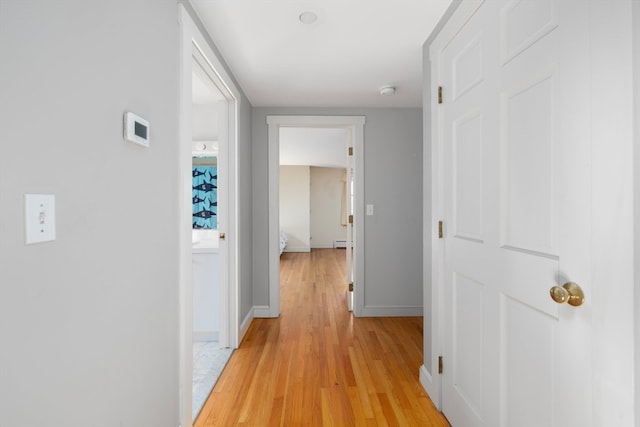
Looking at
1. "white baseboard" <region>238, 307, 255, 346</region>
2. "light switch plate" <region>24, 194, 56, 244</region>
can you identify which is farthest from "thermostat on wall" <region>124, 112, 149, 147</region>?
"white baseboard" <region>238, 307, 255, 346</region>

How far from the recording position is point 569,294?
2.72ft

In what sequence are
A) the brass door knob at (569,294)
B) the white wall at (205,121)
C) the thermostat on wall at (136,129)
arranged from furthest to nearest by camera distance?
the white wall at (205,121)
the thermostat on wall at (136,129)
the brass door knob at (569,294)

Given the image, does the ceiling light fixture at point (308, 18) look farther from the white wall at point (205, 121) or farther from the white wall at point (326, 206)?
the white wall at point (326, 206)

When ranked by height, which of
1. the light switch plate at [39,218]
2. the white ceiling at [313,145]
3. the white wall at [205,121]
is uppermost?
the white ceiling at [313,145]

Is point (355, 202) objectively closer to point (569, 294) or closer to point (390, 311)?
point (390, 311)

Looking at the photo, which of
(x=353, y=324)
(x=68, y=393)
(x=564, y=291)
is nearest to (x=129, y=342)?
(x=68, y=393)

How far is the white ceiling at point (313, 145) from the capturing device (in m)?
4.59

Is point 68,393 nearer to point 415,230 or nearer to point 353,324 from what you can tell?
point 353,324

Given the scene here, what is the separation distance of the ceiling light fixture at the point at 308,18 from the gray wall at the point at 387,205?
1.44m

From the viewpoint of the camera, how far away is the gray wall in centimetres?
318

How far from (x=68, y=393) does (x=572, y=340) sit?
1379 millimetres

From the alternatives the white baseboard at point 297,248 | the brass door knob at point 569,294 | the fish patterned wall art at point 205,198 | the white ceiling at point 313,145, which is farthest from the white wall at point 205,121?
the white baseboard at point 297,248

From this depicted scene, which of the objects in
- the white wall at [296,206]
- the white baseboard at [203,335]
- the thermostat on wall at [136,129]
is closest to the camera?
the thermostat on wall at [136,129]

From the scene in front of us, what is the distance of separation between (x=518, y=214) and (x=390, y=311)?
7.76 feet
